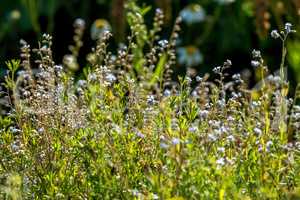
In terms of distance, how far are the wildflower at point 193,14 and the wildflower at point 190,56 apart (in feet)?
0.54

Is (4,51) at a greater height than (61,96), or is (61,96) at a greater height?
(4,51)

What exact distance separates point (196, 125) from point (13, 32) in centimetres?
358

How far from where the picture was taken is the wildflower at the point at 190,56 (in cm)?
544

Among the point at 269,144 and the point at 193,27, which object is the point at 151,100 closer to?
the point at 269,144

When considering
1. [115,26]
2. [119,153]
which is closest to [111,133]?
[119,153]

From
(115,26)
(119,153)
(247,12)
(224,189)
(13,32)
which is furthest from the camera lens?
(13,32)

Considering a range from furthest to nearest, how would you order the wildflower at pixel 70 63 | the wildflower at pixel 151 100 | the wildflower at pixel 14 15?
the wildflower at pixel 14 15 → the wildflower at pixel 70 63 → the wildflower at pixel 151 100

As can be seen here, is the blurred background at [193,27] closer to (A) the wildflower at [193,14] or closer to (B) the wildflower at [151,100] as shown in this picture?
(A) the wildflower at [193,14]

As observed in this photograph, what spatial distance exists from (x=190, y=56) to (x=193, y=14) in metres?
0.25

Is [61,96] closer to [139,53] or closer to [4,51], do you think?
[139,53]

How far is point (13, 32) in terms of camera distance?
5.78 metres

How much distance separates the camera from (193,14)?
5438mm

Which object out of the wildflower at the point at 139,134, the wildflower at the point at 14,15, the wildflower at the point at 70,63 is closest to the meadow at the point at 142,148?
the wildflower at the point at 139,134

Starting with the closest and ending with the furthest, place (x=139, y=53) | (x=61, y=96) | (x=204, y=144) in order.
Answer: (x=204, y=144) → (x=61, y=96) → (x=139, y=53)
